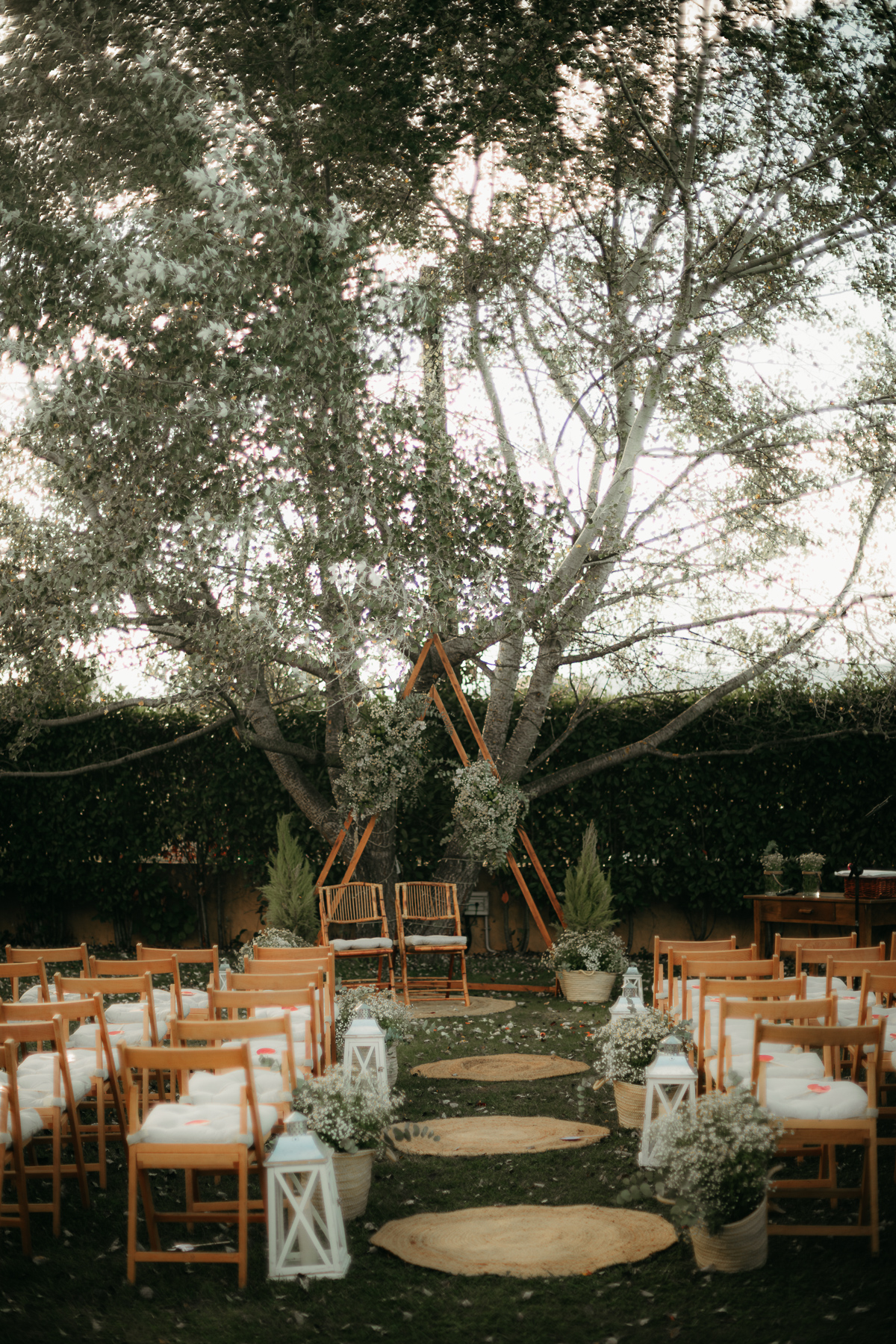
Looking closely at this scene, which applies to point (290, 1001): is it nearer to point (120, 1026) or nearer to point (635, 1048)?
point (120, 1026)

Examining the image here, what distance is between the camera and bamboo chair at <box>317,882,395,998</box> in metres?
8.95

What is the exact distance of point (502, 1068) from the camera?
662 cm

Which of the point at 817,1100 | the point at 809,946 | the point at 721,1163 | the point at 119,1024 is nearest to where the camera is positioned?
the point at 721,1163

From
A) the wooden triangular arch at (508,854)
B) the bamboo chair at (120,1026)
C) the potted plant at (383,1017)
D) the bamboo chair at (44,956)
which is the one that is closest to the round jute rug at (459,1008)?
the wooden triangular arch at (508,854)

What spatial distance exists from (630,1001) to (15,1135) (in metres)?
3.26

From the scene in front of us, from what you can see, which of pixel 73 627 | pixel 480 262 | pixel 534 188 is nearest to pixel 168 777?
pixel 73 627

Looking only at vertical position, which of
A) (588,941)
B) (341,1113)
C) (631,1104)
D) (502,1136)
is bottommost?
(502,1136)

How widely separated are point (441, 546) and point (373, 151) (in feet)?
10.6

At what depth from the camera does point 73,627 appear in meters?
8.20

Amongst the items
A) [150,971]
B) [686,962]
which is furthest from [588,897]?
[150,971]

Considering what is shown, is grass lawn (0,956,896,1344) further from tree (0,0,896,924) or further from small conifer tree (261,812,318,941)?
small conifer tree (261,812,318,941)

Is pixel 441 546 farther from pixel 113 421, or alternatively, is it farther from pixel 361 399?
pixel 113 421

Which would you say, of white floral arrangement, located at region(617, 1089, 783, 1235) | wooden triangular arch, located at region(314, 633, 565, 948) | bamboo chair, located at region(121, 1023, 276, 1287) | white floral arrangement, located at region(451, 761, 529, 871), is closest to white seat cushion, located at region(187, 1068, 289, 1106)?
bamboo chair, located at region(121, 1023, 276, 1287)

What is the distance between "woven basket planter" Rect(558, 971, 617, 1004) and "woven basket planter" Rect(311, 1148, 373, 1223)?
5.03 m
